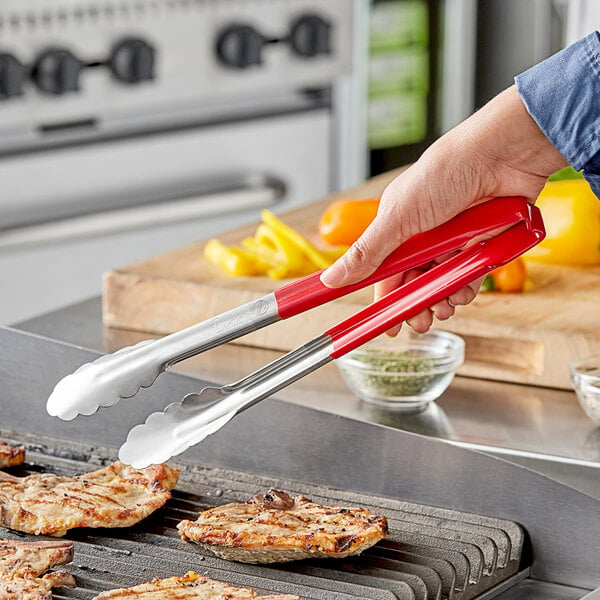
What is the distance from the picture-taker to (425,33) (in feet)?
12.5

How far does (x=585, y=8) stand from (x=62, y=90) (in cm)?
154

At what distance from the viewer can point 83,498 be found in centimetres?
142

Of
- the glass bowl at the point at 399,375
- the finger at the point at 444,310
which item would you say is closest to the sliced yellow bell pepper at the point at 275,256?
the glass bowl at the point at 399,375

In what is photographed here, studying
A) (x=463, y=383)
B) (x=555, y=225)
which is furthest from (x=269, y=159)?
(x=463, y=383)

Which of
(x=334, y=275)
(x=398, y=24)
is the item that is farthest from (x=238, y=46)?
(x=334, y=275)

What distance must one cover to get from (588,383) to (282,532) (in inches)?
17.5

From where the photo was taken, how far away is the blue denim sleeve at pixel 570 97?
137 centimetres

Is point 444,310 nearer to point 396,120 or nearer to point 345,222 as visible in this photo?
point 345,222

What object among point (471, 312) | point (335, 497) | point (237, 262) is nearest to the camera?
point (335, 497)

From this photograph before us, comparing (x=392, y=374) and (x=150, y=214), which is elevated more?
(x=392, y=374)

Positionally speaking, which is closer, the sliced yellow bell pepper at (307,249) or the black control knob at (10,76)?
the sliced yellow bell pepper at (307,249)

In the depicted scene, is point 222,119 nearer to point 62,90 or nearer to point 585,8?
point 62,90

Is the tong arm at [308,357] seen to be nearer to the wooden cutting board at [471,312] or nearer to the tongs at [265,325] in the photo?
the tongs at [265,325]

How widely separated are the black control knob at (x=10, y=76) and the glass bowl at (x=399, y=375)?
1.42m
